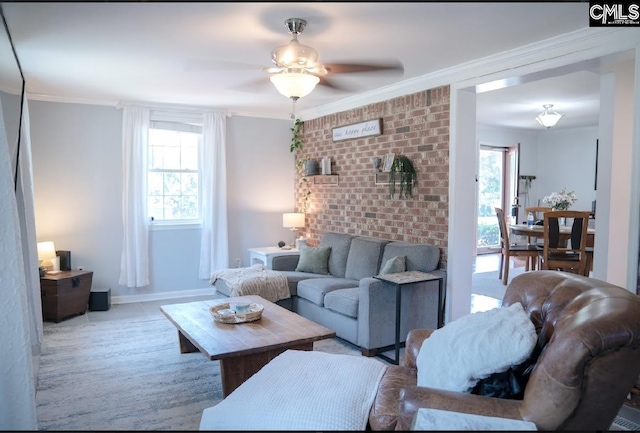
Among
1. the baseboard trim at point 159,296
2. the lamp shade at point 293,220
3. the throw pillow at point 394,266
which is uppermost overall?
the lamp shade at point 293,220

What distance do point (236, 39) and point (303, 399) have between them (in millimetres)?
2395

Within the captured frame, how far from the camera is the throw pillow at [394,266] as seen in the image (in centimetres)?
394

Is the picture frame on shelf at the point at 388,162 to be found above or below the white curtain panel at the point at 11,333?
above

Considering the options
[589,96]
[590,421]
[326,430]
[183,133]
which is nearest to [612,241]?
[589,96]

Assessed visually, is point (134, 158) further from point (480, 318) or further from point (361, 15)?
point (480, 318)

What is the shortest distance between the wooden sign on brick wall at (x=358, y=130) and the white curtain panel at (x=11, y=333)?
347 cm

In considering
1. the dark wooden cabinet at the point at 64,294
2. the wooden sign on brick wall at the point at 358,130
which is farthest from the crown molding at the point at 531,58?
the dark wooden cabinet at the point at 64,294

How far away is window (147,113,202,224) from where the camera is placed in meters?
5.74

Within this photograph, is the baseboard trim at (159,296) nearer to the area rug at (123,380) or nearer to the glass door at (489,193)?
the area rug at (123,380)

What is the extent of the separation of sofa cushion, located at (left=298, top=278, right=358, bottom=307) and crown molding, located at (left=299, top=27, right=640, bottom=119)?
6.42 ft

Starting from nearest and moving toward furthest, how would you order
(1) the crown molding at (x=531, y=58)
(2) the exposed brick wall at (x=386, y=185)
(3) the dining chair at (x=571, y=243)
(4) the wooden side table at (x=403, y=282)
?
(1) the crown molding at (x=531, y=58), (4) the wooden side table at (x=403, y=282), (2) the exposed brick wall at (x=386, y=185), (3) the dining chair at (x=571, y=243)

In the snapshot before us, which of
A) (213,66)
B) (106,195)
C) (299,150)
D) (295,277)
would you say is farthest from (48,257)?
(299,150)

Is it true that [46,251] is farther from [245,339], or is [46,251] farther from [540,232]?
[540,232]

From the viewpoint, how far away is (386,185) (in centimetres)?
480
